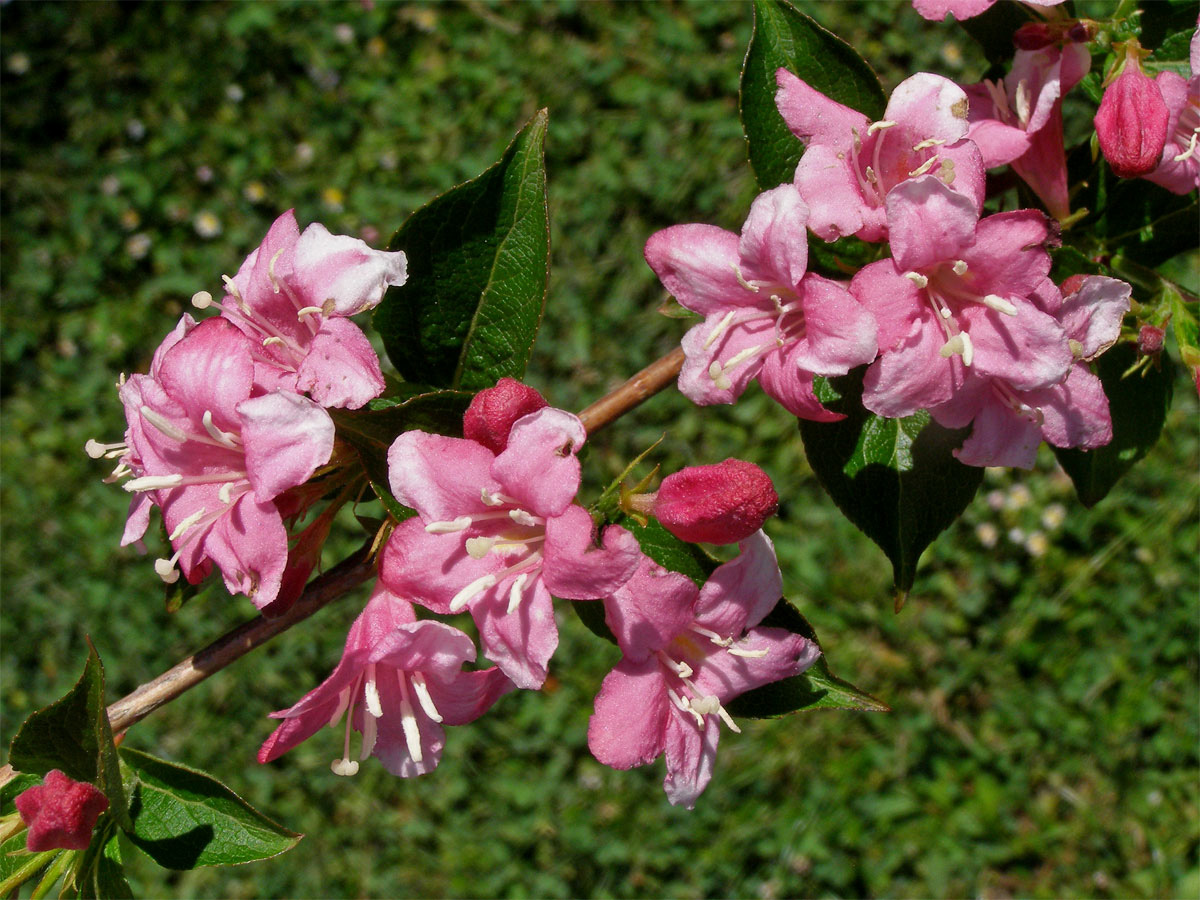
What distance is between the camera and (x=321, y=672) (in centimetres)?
403

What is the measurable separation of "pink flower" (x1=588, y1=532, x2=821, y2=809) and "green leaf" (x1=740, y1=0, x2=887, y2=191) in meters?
0.56

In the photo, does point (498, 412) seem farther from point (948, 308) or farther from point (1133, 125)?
point (1133, 125)

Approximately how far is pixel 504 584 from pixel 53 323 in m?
3.94

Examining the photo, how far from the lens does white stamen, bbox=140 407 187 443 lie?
119 cm

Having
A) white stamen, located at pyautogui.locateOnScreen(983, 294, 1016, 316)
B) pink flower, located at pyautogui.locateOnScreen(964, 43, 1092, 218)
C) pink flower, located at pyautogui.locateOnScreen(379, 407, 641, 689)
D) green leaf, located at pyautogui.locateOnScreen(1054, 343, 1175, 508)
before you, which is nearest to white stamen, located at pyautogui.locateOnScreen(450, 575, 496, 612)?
pink flower, located at pyautogui.locateOnScreen(379, 407, 641, 689)

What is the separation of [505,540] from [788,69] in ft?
2.54

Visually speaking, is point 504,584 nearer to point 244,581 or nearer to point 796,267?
point 244,581

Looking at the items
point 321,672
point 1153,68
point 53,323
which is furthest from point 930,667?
point 53,323

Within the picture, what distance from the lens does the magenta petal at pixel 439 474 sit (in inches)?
45.4

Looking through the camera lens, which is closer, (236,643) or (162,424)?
(162,424)

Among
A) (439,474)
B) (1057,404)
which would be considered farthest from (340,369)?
(1057,404)

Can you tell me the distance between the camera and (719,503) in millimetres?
1124

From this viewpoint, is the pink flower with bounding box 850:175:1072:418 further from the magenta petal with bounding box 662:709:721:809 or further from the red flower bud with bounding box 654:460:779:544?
the magenta petal with bounding box 662:709:721:809

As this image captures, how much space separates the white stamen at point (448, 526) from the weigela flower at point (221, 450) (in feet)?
0.48
